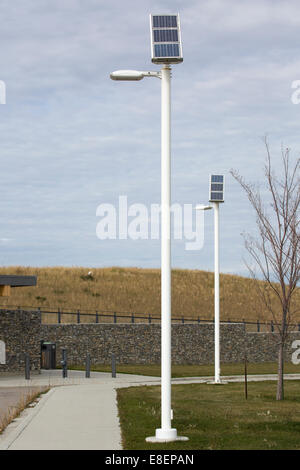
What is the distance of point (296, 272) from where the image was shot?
21547 millimetres

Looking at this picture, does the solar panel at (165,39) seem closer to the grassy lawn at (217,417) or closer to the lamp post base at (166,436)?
the lamp post base at (166,436)

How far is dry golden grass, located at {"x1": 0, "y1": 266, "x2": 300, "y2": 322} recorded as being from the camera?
2970 inches

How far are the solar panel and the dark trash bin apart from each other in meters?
24.4

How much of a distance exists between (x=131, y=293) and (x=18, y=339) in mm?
50195

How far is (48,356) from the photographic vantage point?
1430 inches

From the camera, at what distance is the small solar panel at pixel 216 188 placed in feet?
88.1

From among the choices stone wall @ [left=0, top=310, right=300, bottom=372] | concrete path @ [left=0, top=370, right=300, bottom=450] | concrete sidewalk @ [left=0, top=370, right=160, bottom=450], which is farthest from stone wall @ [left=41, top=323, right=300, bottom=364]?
concrete sidewalk @ [left=0, top=370, right=160, bottom=450]

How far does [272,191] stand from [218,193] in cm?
453

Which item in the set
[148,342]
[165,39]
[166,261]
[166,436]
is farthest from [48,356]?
[165,39]

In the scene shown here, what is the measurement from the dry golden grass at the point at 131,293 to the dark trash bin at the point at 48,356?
29.0 meters

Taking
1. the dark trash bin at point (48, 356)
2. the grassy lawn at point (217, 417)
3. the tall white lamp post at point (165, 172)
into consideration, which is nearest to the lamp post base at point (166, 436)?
the tall white lamp post at point (165, 172)

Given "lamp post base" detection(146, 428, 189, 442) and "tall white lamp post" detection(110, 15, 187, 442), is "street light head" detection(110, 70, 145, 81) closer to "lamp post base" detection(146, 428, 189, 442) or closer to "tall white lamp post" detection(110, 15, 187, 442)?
"tall white lamp post" detection(110, 15, 187, 442)
